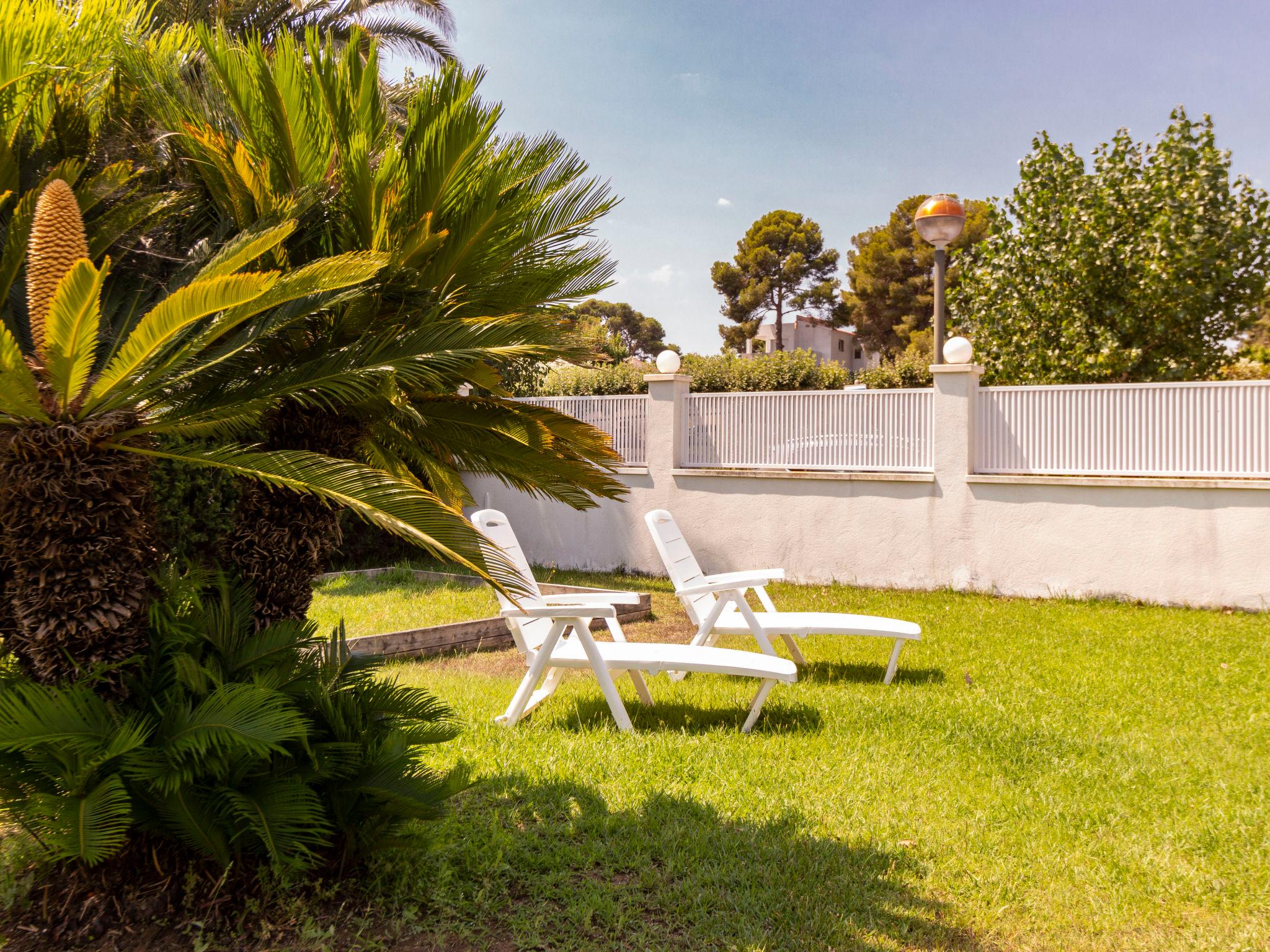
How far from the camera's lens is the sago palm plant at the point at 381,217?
395cm

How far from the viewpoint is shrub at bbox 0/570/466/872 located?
9.64 ft

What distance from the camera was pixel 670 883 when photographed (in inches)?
144

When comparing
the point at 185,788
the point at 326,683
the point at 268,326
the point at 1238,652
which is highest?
the point at 268,326

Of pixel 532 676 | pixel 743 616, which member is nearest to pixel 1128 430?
pixel 743 616

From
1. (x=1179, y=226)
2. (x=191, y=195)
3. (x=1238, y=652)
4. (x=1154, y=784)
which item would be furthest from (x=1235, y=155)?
(x=191, y=195)

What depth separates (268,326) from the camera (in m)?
3.52

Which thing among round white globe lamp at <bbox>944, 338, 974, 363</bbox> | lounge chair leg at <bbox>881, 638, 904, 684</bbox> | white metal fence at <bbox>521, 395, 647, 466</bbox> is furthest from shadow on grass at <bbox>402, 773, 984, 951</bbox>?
white metal fence at <bbox>521, 395, 647, 466</bbox>

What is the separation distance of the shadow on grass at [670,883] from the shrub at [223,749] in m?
0.44

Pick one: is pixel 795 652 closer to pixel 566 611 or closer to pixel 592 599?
pixel 592 599

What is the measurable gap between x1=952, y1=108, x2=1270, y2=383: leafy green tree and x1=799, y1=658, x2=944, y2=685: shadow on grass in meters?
9.88

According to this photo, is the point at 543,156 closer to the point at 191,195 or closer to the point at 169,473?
the point at 191,195

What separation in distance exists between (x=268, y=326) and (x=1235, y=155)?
16.0m

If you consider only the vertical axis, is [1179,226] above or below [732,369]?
above

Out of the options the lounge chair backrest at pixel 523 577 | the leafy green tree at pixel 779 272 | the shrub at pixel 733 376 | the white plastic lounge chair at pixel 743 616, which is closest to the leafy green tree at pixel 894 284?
the leafy green tree at pixel 779 272
